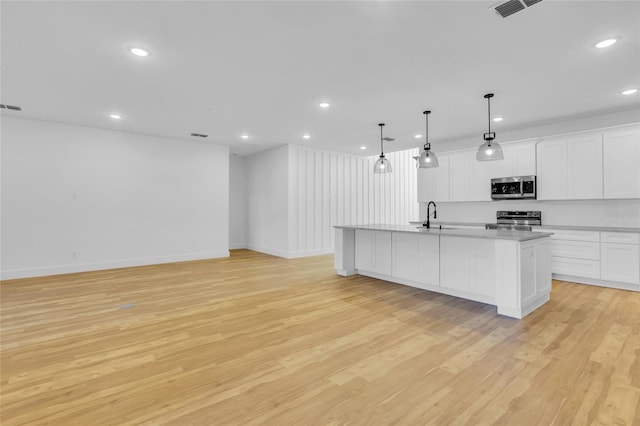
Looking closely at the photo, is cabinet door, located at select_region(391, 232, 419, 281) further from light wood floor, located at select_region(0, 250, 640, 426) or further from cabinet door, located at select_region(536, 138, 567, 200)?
cabinet door, located at select_region(536, 138, 567, 200)

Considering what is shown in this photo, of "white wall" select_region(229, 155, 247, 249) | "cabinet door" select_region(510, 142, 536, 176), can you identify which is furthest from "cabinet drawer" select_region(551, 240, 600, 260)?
"white wall" select_region(229, 155, 247, 249)

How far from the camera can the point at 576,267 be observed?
16.2 ft

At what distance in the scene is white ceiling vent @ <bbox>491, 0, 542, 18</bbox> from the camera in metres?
2.22

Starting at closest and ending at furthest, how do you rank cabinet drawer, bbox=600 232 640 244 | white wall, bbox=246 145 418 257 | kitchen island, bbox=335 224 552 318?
kitchen island, bbox=335 224 552 318, cabinet drawer, bbox=600 232 640 244, white wall, bbox=246 145 418 257

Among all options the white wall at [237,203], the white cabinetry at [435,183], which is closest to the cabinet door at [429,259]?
→ the white cabinetry at [435,183]

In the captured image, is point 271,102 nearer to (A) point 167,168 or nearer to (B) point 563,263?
(A) point 167,168

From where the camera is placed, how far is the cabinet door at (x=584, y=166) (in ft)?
16.1

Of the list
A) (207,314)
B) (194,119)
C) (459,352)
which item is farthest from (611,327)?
(194,119)

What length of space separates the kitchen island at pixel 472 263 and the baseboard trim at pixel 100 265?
4.24m

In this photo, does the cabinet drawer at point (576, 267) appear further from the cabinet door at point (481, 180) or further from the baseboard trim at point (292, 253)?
the baseboard trim at point (292, 253)

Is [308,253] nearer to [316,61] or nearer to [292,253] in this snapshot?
[292,253]

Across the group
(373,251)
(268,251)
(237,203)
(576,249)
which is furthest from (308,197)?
(576,249)

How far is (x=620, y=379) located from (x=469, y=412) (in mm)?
1353

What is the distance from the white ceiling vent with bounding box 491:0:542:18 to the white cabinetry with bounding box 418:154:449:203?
483cm
